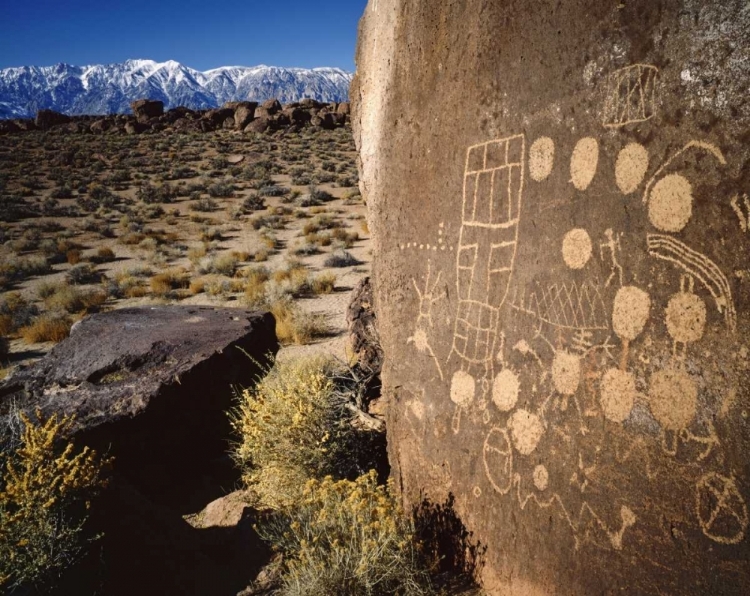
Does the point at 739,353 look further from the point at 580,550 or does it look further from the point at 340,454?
the point at 340,454

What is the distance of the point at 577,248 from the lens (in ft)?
6.45

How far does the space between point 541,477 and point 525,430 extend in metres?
0.20

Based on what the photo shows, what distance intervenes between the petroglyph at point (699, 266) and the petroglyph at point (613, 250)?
0.11m

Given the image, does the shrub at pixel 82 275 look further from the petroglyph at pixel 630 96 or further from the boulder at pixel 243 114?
the boulder at pixel 243 114

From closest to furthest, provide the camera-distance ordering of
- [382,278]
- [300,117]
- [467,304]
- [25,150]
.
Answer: [467,304]
[382,278]
[25,150]
[300,117]

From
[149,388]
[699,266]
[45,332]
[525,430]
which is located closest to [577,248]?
[699,266]

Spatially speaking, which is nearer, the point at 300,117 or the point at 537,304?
the point at 537,304

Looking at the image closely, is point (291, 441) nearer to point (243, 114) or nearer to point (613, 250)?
point (613, 250)

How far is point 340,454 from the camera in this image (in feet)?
13.2

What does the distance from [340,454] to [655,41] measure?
A: 134 inches

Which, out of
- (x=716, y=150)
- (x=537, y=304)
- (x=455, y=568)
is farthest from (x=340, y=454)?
(x=716, y=150)

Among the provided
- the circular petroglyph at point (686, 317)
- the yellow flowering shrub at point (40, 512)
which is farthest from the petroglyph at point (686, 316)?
the yellow flowering shrub at point (40, 512)

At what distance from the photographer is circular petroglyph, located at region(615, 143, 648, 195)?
1.76 metres

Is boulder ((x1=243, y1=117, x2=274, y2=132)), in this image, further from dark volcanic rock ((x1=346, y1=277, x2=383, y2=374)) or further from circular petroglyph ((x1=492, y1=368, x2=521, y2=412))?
circular petroglyph ((x1=492, y1=368, x2=521, y2=412))
